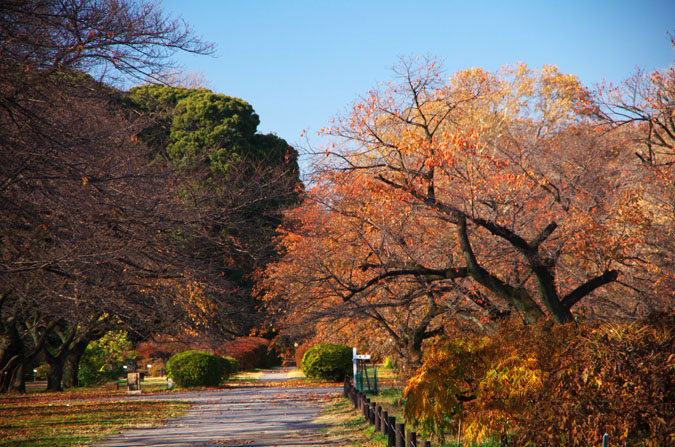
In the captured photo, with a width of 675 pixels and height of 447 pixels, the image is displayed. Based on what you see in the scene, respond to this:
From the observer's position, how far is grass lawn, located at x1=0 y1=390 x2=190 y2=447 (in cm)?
1323

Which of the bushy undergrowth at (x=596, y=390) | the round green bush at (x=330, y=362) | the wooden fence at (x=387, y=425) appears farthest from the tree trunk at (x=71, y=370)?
the bushy undergrowth at (x=596, y=390)

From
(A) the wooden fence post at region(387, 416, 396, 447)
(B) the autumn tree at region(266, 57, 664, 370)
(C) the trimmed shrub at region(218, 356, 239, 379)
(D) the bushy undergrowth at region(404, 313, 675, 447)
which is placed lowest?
(C) the trimmed shrub at region(218, 356, 239, 379)

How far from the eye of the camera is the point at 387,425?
1091 centimetres

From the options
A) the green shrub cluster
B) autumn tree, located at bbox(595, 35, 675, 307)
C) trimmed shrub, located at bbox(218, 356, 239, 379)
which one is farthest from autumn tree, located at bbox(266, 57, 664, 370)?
the green shrub cluster

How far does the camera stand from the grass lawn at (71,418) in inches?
521

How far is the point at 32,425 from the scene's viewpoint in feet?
50.8

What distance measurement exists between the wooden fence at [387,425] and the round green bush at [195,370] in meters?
12.8

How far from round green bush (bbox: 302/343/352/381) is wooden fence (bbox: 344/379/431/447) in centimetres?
1264

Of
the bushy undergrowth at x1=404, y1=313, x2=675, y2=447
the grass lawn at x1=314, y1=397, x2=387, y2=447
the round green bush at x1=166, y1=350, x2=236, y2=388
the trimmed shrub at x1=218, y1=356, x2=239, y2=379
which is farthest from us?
the trimmed shrub at x1=218, y1=356, x2=239, y2=379

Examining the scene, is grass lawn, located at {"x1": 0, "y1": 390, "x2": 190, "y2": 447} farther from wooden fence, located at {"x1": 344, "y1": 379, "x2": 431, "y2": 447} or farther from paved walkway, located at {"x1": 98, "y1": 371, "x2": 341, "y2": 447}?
wooden fence, located at {"x1": 344, "y1": 379, "x2": 431, "y2": 447}

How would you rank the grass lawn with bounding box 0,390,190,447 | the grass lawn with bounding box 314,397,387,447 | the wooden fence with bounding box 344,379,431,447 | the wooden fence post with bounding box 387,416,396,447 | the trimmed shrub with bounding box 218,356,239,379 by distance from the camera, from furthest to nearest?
the trimmed shrub with bounding box 218,356,239,379, the grass lawn with bounding box 0,390,190,447, the grass lawn with bounding box 314,397,387,447, the wooden fence post with bounding box 387,416,396,447, the wooden fence with bounding box 344,379,431,447

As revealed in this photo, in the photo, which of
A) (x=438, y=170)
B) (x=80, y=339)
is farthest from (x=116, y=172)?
(x=80, y=339)

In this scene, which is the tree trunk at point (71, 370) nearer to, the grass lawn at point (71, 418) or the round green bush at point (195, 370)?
the round green bush at point (195, 370)

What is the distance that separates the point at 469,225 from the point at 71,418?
11130 mm
